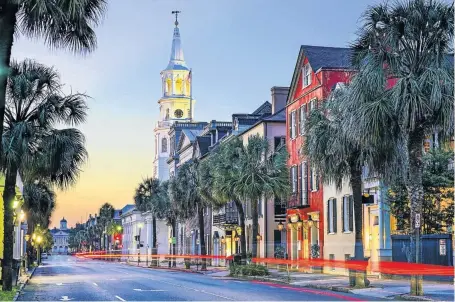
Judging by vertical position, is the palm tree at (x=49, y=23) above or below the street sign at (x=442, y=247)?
above

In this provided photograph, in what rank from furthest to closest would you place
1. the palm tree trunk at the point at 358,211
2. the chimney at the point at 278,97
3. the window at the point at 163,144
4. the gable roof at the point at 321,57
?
the window at the point at 163,144
the chimney at the point at 278,97
the gable roof at the point at 321,57
the palm tree trunk at the point at 358,211

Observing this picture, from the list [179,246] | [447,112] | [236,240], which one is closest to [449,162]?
[447,112]

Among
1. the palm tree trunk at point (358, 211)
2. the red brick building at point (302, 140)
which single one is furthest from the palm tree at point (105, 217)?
the palm tree trunk at point (358, 211)

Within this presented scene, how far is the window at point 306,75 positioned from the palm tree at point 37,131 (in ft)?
79.2

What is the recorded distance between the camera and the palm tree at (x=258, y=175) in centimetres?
4869

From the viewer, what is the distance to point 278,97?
6600 cm

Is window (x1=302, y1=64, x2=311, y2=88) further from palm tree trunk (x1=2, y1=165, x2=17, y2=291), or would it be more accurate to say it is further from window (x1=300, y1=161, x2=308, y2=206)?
palm tree trunk (x1=2, y1=165, x2=17, y2=291)

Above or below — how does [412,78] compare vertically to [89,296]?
above

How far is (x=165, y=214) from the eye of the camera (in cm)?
8562

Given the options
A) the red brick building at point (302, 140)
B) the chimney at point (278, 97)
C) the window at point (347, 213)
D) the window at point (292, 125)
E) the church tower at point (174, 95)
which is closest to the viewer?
the window at point (347, 213)

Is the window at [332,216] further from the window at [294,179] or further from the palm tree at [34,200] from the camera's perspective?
the palm tree at [34,200]

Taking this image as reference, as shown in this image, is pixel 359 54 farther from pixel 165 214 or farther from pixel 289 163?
pixel 165 214

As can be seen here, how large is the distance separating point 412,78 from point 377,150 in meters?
3.38

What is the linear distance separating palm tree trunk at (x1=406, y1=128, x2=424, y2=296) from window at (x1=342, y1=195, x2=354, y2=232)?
17908 millimetres
